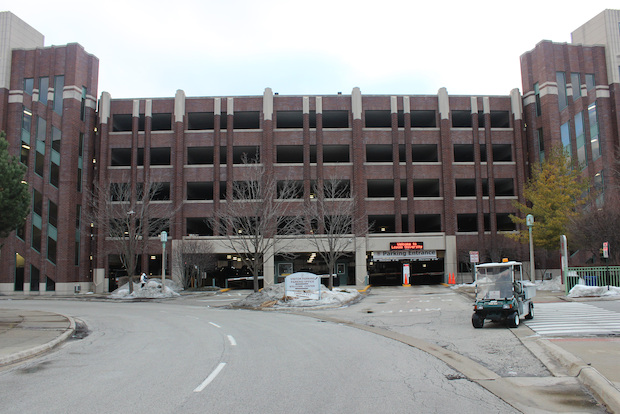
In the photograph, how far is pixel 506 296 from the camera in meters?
16.1

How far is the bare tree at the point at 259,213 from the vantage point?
35.0 meters

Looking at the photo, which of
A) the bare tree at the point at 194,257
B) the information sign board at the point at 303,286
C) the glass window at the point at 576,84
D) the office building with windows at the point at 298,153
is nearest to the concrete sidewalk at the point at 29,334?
the information sign board at the point at 303,286

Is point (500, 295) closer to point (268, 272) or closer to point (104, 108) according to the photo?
point (268, 272)

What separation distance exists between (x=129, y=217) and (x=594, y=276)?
118ft

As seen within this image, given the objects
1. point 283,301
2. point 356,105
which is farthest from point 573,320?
point 356,105

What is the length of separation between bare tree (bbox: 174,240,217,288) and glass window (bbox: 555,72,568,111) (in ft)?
120

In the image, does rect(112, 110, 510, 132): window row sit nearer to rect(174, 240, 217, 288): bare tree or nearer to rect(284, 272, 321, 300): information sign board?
rect(174, 240, 217, 288): bare tree

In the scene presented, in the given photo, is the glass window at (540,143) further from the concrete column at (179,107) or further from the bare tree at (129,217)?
the bare tree at (129,217)

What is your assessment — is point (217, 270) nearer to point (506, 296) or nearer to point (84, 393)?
point (506, 296)

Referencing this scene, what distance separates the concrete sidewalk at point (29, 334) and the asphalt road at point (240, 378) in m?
0.49

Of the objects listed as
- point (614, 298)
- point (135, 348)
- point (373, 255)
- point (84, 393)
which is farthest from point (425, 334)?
point (373, 255)

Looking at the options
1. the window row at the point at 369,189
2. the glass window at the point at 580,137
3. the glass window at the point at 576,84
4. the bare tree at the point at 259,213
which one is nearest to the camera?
the bare tree at the point at 259,213

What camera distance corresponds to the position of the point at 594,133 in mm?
46438

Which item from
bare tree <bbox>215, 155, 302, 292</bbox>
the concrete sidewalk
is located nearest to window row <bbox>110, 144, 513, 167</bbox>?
bare tree <bbox>215, 155, 302, 292</bbox>
